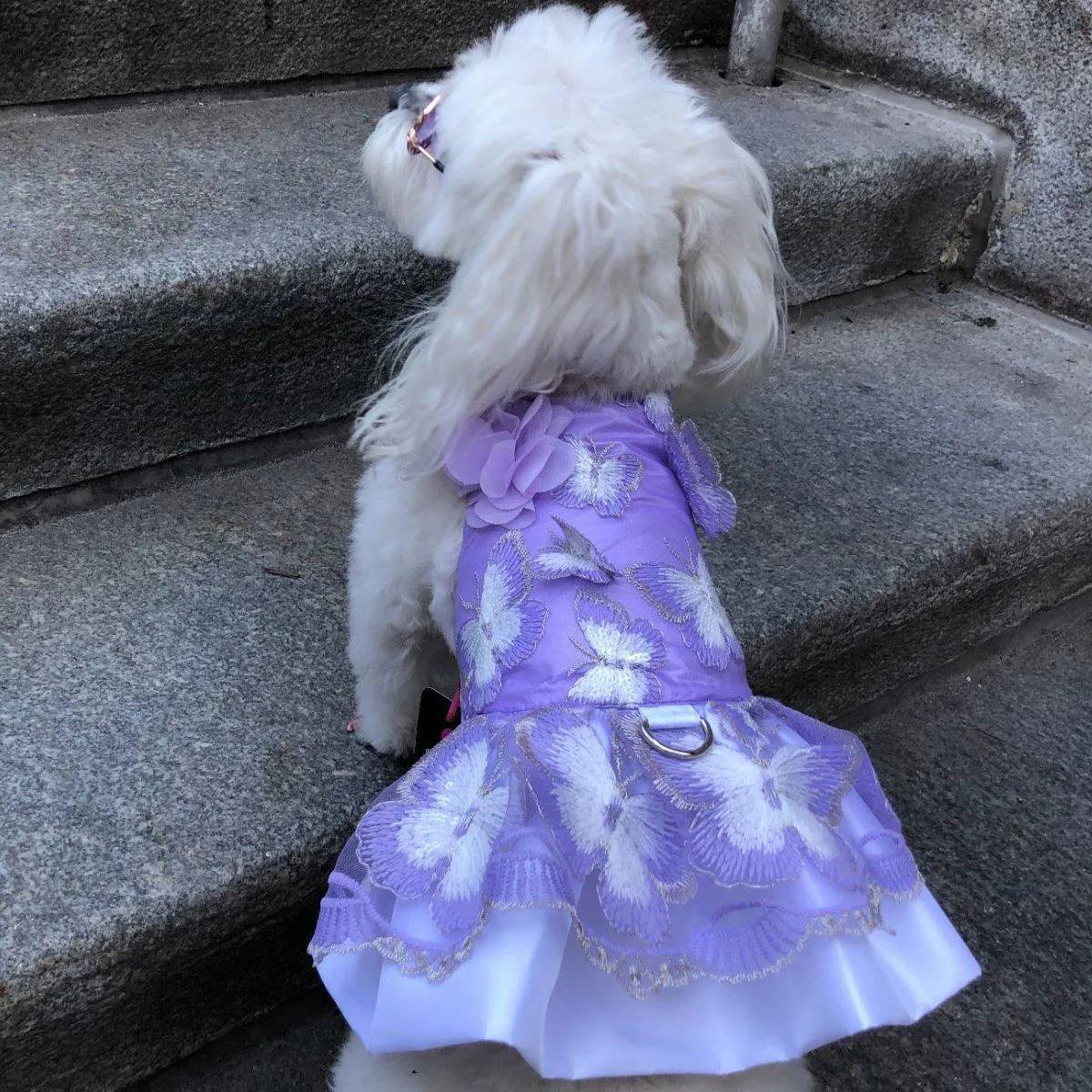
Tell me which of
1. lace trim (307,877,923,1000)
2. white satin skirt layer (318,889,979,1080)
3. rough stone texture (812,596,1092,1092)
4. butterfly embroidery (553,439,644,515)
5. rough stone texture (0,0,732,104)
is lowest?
rough stone texture (812,596,1092,1092)

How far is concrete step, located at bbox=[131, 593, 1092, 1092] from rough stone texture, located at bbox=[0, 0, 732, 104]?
162 cm

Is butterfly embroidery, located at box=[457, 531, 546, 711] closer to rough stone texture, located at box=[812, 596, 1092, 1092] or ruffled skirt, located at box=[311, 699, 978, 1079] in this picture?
ruffled skirt, located at box=[311, 699, 978, 1079]

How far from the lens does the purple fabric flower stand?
1147 millimetres

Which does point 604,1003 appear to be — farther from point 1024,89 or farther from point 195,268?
point 1024,89

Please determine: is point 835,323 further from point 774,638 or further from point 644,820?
point 644,820

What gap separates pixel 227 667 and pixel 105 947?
425 mm

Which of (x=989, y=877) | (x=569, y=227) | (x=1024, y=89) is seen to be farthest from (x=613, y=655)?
(x=1024, y=89)

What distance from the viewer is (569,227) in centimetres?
107

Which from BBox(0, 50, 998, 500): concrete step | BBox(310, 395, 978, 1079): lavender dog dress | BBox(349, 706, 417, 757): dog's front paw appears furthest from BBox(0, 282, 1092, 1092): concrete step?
BBox(310, 395, 978, 1079): lavender dog dress

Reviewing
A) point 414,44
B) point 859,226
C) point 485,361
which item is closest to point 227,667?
point 485,361

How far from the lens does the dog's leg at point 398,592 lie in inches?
49.9

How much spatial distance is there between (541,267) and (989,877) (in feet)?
3.85

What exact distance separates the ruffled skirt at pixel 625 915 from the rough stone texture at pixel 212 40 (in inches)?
63.2

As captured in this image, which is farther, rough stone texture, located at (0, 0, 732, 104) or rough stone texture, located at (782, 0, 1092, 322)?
rough stone texture, located at (782, 0, 1092, 322)
